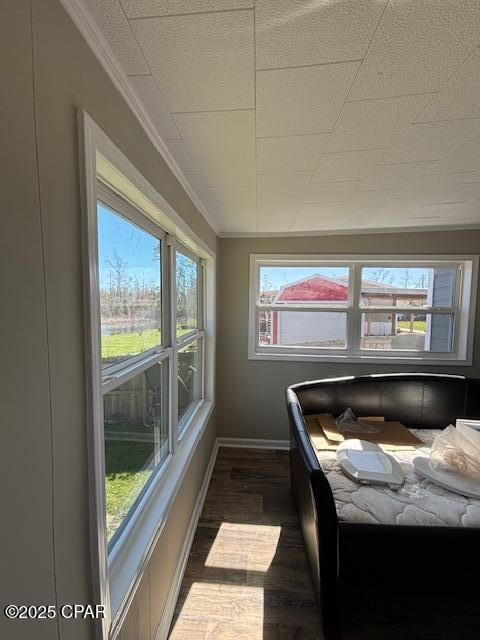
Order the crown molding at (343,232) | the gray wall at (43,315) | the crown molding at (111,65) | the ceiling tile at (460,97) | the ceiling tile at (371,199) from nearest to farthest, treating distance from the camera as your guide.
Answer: the gray wall at (43,315), the crown molding at (111,65), the ceiling tile at (460,97), the ceiling tile at (371,199), the crown molding at (343,232)

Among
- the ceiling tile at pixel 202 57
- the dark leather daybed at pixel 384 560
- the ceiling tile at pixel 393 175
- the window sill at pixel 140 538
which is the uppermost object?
the ceiling tile at pixel 393 175

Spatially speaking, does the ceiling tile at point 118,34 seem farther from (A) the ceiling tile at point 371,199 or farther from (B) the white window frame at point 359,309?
(B) the white window frame at point 359,309

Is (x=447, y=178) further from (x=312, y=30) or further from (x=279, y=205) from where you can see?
(x=312, y=30)

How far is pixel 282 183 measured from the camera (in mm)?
1707

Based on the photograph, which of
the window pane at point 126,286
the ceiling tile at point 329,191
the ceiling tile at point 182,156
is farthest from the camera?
the ceiling tile at point 329,191

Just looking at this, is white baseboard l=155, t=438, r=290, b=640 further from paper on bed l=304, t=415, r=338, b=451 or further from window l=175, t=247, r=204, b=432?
paper on bed l=304, t=415, r=338, b=451

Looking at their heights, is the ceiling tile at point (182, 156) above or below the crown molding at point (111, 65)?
above

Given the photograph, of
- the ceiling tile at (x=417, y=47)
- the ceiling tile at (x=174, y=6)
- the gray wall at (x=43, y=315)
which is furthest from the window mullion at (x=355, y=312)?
the gray wall at (x=43, y=315)

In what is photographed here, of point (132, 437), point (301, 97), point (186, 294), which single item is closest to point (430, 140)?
point (301, 97)

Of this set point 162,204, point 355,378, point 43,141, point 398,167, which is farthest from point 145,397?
point 355,378

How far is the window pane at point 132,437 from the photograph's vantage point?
108 cm

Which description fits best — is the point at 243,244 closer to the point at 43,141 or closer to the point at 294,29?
the point at 294,29

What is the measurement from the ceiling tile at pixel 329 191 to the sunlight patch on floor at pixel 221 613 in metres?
2.43

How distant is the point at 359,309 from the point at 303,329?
0.65 m
